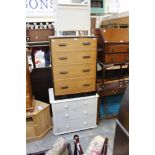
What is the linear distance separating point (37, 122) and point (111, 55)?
1.35 metres

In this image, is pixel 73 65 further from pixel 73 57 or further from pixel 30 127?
pixel 30 127

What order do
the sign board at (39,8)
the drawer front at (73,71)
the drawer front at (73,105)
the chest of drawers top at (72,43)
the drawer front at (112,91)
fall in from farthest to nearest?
the sign board at (39,8) → the drawer front at (112,91) → the drawer front at (73,105) → the drawer front at (73,71) → the chest of drawers top at (72,43)

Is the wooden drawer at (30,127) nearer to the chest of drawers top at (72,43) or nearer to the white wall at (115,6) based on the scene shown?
the chest of drawers top at (72,43)

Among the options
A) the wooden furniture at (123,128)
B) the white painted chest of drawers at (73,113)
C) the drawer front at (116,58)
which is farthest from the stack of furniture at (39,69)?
the wooden furniture at (123,128)

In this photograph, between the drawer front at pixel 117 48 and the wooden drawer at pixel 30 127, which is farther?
the drawer front at pixel 117 48

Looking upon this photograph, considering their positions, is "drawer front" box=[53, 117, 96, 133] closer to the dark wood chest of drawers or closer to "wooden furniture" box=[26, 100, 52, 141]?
"wooden furniture" box=[26, 100, 52, 141]

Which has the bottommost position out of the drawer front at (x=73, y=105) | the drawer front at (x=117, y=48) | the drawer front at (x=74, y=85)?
the drawer front at (x=73, y=105)

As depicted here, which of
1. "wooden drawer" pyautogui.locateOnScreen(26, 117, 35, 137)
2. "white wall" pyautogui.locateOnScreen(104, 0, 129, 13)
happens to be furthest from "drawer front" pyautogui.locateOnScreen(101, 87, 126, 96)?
"white wall" pyautogui.locateOnScreen(104, 0, 129, 13)

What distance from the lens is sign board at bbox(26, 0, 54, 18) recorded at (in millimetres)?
3062

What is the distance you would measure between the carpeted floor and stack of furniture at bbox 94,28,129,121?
15.2 inches

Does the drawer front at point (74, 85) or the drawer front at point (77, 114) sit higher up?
the drawer front at point (74, 85)

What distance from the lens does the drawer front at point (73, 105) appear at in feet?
8.20

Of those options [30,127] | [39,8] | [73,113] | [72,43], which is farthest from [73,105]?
[39,8]
